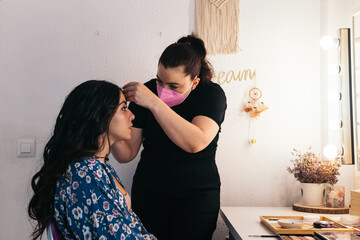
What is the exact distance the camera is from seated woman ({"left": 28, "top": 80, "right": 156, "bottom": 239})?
115 cm

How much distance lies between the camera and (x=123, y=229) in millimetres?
1177

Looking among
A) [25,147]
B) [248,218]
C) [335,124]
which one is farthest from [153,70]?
[335,124]

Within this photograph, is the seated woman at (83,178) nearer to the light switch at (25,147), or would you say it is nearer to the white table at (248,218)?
the white table at (248,218)

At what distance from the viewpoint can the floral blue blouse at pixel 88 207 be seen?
3.76 feet

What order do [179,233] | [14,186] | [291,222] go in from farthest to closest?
[14,186] → [179,233] → [291,222]

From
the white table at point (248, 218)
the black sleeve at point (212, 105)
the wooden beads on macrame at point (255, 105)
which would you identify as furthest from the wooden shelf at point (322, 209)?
the black sleeve at point (212, 105)

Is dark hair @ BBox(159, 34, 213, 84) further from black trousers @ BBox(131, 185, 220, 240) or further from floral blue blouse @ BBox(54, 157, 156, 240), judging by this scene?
floral blue blouse @ BBox(54, 157, 156, 240)

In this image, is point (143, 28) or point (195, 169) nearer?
point (195, 169)

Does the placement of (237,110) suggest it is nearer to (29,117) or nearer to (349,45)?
(349,45)

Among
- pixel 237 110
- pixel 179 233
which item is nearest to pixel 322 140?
pixel 237 110

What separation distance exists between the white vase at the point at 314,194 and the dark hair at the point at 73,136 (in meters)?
1.17

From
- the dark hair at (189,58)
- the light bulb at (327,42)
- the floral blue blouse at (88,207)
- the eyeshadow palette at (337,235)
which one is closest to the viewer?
the floral blue blouse at (88,207)

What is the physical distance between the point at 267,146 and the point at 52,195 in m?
1.33

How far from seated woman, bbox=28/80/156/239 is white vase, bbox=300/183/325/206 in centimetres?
109
